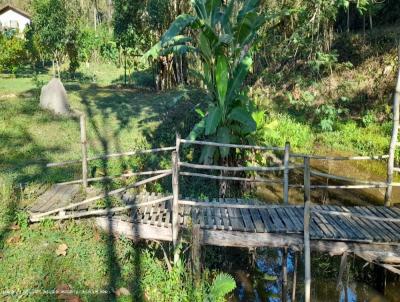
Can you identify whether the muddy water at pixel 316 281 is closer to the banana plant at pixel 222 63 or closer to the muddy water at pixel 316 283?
the muddy water at pixel 316 283

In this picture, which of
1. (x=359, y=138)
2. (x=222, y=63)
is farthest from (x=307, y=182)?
(x=359, y=138)

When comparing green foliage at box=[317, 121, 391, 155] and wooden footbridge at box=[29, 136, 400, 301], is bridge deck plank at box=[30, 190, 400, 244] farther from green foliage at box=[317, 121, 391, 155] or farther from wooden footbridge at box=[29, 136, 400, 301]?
green foliage at box=[317, 121, 391, 155]

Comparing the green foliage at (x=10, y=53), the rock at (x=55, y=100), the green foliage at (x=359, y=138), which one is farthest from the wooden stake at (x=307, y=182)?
the green foliage at (x=10, y=53)

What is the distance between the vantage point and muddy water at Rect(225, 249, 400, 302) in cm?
717

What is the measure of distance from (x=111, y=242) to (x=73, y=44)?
54.4ft

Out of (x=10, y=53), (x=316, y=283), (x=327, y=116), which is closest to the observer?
(x=316, y=283)

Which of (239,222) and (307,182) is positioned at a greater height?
(307,182)

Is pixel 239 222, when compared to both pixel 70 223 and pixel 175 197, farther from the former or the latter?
pixel 70 223

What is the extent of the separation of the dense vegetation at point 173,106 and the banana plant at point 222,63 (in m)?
0.03

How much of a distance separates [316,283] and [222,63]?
15.2 feet

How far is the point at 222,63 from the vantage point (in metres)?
8.23

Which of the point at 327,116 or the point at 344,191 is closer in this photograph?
the point at 344,191

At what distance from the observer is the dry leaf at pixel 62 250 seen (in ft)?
19.9

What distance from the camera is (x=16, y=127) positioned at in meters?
10.8
